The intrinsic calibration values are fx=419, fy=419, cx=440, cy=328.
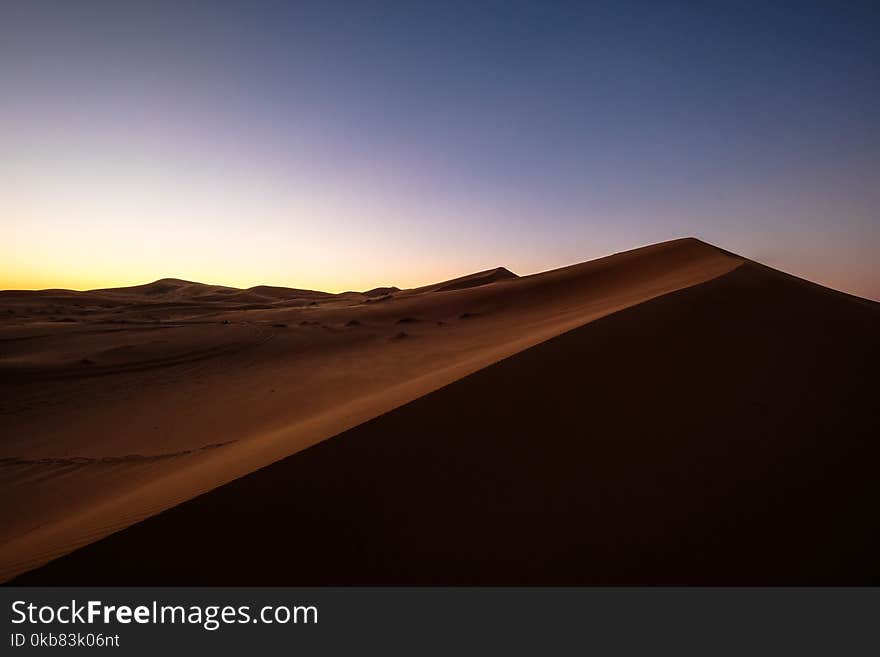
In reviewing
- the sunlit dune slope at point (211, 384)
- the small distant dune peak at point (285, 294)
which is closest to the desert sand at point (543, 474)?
the sunlit dune slope at point (211, 384)

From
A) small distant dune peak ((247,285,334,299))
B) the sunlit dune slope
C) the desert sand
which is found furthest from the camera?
small distant dune peak ((247,285,334,299))

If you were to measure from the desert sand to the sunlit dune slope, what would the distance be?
0.07 metres

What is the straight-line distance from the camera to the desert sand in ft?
8.14

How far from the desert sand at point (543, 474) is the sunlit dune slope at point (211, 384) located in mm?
72

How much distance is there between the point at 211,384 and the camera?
9.82 meters

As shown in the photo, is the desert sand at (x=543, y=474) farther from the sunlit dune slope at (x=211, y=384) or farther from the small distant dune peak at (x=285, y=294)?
the small distant dune peak at (x=285, y=294)

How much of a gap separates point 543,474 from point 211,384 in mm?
9046

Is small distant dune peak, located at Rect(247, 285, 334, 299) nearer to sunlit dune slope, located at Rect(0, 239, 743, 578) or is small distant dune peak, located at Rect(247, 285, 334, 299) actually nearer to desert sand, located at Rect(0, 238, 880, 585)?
sunlit dune slope, located at Rect(0, 239, 743, 578)

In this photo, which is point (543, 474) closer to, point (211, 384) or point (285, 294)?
point (211, 384)

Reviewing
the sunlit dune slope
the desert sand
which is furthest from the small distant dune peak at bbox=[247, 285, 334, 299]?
the desert sand

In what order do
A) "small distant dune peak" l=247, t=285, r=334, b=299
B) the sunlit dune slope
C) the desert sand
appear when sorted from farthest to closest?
"small distant dune peak" l=247, t=285, r=334, b=299
the sunlit dune slope
the desert sand

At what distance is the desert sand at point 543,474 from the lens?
248 centimetres

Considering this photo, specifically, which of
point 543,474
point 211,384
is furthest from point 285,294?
point 543,474
